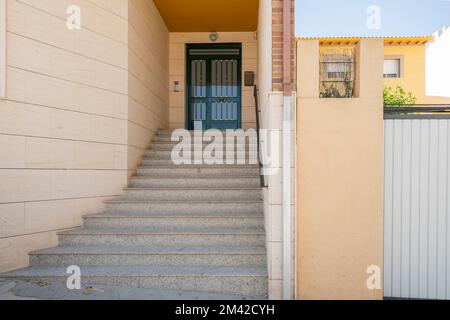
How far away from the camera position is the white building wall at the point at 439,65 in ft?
44.9

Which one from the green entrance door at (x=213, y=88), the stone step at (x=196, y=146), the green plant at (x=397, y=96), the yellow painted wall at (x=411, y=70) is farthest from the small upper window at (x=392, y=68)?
the stone step at (x=196, y=146)

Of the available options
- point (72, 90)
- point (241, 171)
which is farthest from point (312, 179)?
point (72, 90)

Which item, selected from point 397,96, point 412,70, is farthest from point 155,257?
point 412,70

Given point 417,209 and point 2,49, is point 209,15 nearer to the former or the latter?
point 2,49

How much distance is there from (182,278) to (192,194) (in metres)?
1.75

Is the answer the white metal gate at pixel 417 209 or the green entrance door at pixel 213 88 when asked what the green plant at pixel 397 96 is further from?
the white metal gate at pixel 417 209

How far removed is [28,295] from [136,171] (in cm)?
276

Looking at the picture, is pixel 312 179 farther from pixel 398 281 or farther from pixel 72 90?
pixel 72 90

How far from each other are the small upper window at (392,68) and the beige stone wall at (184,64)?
35.3 feet

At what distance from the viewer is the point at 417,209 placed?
3.67 metres

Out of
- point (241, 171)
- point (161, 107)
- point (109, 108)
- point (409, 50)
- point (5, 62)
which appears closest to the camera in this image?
point (5, 62)

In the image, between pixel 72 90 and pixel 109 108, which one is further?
pixel 109 108

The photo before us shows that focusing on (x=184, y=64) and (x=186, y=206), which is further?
(x=184, y=64)

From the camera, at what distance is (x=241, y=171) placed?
5.94 m
